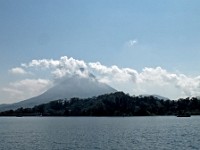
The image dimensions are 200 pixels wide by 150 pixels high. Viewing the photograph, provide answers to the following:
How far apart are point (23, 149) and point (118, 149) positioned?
68.0 feet

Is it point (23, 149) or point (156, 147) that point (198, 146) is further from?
point (23, 149)

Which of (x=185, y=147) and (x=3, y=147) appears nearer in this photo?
(x=185, y=147)

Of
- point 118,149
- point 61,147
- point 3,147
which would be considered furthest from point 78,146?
point 3,147

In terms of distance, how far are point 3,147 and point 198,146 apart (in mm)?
43952

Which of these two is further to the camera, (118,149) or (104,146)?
(104,146)

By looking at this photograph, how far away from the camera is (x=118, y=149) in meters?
73.0

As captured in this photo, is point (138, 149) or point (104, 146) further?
point (104, 146)

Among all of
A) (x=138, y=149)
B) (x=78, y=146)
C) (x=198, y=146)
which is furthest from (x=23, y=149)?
(x=198, y=146)

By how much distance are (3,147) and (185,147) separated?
41.0 metres

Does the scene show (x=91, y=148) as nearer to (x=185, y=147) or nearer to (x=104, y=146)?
(x=104, y=146)

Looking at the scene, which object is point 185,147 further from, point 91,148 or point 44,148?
point 44,148

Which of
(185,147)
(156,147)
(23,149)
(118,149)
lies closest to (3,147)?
(23,149)

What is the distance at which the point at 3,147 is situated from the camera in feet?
261

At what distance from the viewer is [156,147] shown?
7488cm
